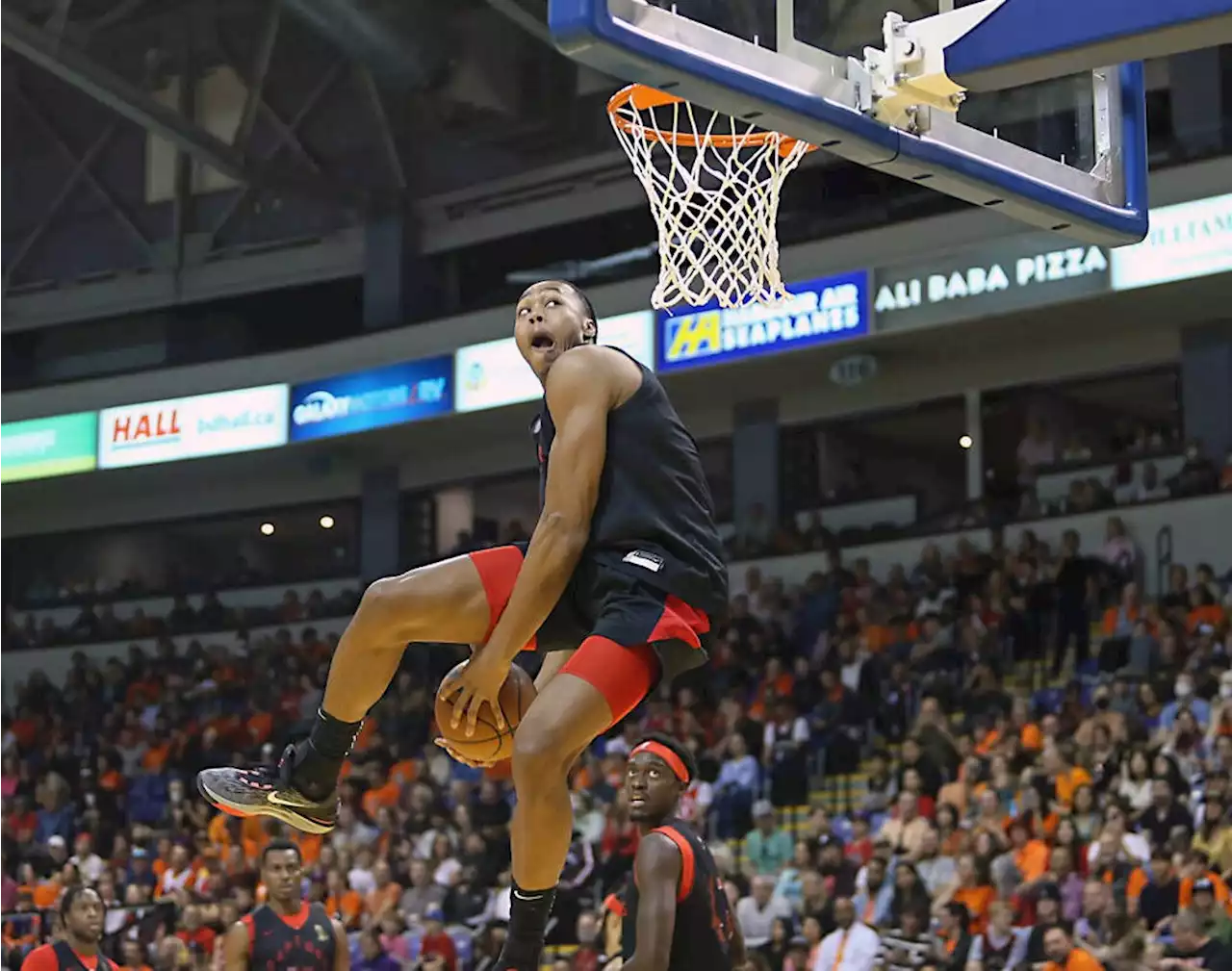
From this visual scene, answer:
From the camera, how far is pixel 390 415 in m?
20.2

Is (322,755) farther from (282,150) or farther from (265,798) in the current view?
(282,150)

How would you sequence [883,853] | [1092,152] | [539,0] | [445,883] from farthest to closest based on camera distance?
[539,0] < [445,883] < [883,853] < [1092,152]

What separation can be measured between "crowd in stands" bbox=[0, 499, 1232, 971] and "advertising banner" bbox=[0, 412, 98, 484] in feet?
10.1

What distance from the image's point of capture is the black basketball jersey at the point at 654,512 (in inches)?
209

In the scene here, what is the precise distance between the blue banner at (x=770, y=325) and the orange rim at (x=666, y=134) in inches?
377

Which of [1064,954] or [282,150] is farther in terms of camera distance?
[282,150]

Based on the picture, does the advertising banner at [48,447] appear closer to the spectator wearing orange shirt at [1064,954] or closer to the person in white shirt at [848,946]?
the person in white shirt at [848,946]

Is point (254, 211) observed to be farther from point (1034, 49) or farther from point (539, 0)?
point (1034, 49)

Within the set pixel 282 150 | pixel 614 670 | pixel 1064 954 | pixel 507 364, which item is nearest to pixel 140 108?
pixel 282 150

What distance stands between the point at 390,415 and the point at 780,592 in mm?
4917

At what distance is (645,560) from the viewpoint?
5.30 metres

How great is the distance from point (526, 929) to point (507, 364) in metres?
14.0

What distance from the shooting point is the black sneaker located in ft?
18.6

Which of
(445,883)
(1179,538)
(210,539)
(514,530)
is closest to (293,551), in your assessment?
(210,539)
